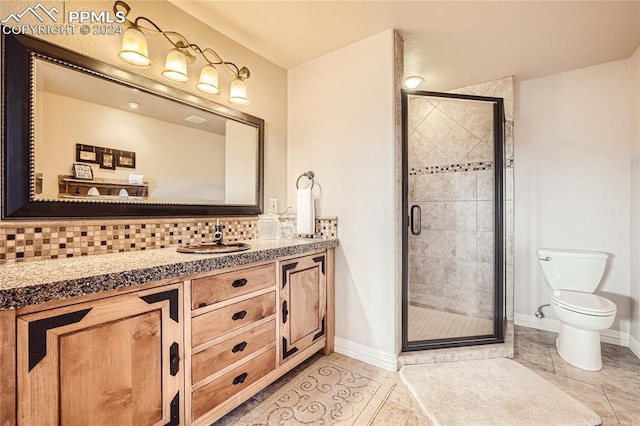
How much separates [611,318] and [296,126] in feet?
8.74

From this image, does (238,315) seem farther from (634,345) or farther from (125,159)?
(634,345)

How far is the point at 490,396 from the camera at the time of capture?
168 centimetres

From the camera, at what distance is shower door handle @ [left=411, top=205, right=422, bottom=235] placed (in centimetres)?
295

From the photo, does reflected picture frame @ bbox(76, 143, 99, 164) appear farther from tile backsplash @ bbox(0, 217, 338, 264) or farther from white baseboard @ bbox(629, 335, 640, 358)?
white baseboard @ bbox(629, 335, 640, 358)

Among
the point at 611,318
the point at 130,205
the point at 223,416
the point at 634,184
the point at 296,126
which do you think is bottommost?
the point at 223,416

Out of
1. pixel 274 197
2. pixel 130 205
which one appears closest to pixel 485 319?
pixel 274 197

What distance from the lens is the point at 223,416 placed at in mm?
1547

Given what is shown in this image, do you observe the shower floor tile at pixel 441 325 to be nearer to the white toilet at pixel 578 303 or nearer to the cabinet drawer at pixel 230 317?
the white toilet at pixel 578 303

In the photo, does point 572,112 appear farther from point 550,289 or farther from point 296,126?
point 296,126

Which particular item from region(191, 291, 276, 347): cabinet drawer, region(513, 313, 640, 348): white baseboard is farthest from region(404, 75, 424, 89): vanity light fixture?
region(513, 313, 640, 348): white baseboard

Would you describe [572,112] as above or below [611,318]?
above

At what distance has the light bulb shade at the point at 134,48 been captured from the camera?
1460 mm

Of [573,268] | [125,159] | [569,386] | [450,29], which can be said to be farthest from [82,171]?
[573,268]

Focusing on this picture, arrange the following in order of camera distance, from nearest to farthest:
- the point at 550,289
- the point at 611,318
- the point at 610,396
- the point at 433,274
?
the point at 610,396 → the point at 611,318 → the point at 550,289 → the point at 433,274
